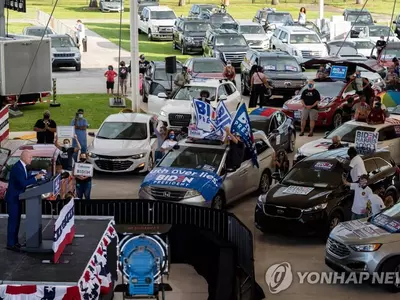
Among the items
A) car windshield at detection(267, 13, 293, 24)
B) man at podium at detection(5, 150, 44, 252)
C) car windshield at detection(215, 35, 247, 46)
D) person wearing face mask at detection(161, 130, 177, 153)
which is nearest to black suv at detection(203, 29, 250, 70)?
car windshield at detection(215, 35, 247, 46)

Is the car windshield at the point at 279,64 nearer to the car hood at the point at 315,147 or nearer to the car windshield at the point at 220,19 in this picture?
the car hood at the point at 315,147

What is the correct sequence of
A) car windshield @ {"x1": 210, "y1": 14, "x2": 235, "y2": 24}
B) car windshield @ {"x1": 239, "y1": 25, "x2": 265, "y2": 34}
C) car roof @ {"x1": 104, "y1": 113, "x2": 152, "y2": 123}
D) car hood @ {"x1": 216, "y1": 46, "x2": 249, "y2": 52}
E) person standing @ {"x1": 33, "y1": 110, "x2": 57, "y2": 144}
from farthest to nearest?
1. car windshield @ {"x1": 210, "y1": 14, "x2": 235, "y2": 24}
2. car windshield @ {"x1": 239, "y1": 25, "x2": 265, "y2": 34}
3. car hood @ {"x1": 216, "y1": 46, "x2": 249, "y2": 52}
4. car roof @ {"x1": 104, "y1": 113, "x2": 152, "y2": 123}
5. person standing @ {"x1": 33, "y1": 110, "x2": 57, "y2": 144}

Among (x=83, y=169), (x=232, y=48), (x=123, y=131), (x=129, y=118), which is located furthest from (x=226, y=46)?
(x=83, y=169)

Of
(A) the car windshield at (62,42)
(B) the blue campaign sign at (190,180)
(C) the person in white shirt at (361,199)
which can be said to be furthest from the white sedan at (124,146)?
(A) the car windshield at (62,42)

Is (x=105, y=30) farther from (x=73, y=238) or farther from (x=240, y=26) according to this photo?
(x=73, y=238)

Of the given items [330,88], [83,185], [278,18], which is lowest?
[278,18]

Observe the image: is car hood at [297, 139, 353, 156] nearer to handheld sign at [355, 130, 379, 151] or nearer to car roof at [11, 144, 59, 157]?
handheld sign at [355, 130, 379, 151]

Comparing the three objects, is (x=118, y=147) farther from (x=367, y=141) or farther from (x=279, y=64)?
(x=279, y=64)

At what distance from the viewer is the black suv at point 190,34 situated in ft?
163

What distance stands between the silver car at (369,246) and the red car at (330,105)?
1295 centimetres

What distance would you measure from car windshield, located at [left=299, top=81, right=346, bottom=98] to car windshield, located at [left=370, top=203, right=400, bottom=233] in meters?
13.6

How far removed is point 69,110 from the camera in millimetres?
34156

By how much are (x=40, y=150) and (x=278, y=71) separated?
14.7m

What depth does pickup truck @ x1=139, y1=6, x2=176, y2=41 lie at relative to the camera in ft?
182
